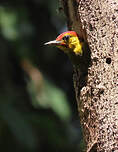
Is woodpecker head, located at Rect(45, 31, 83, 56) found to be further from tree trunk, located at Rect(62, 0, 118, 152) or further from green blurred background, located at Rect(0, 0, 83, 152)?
green blurred background, located at Rect(0, 0, 83, 152)

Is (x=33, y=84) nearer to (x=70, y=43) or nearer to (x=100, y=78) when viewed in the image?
(x=70, y=43)

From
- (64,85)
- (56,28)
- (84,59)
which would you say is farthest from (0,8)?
(84,59)

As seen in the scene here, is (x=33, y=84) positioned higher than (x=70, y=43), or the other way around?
(x=70, y=43)

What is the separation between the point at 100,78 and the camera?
4.22 m

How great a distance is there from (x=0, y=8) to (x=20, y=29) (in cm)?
44

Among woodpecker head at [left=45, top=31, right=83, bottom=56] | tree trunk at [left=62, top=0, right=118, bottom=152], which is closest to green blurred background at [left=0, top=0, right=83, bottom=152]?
woodpecker head at [left=45, top=31, right=83, bottom=56]

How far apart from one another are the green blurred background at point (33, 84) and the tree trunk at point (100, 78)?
60.4 inches

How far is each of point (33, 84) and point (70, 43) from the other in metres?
2.03

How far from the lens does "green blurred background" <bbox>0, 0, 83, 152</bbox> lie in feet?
19.6

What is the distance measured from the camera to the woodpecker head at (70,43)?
15.5ft

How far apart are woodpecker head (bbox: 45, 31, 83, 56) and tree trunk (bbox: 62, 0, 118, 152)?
0.15 m

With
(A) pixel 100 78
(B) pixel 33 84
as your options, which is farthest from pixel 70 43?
(B) pixel 33 84

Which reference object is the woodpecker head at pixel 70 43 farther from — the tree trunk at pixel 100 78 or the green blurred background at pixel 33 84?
the green blurred background at pixel 33 84

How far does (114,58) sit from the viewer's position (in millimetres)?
4199
